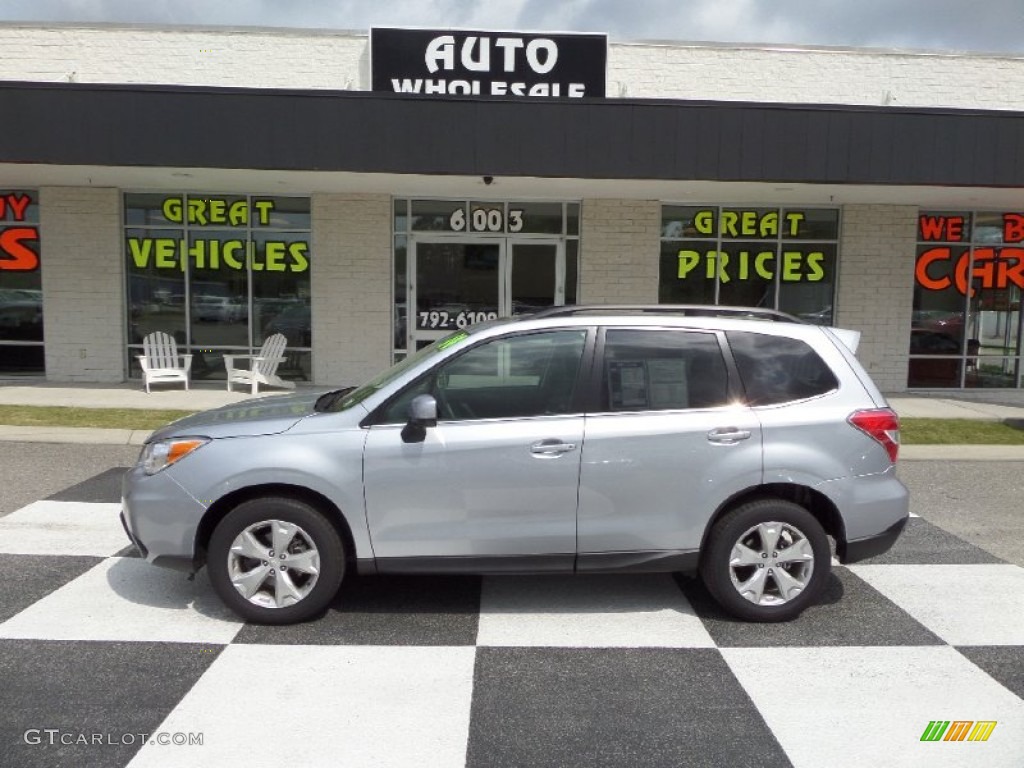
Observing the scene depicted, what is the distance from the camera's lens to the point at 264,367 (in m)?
13.4

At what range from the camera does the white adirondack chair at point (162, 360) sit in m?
13.1

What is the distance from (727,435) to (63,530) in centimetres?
489

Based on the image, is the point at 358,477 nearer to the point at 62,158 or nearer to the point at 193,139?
the point at 193,139

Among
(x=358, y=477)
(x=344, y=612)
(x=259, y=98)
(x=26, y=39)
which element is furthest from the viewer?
(x=26, y=39)

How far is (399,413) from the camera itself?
4465 millimetres

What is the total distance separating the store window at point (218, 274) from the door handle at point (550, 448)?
410 inches

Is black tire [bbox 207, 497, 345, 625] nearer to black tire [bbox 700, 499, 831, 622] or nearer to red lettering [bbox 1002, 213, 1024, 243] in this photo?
black tire [bbox 700, 499, 831, 622]

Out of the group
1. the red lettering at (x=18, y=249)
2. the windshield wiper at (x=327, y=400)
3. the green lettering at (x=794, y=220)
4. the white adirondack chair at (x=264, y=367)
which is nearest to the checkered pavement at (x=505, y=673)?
the windshield wiper at (x=327, y=400)

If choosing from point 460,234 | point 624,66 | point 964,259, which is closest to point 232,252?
point 460,234

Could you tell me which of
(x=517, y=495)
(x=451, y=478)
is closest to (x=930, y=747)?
(x=517, y=495)

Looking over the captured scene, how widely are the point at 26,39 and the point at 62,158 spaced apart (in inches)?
171

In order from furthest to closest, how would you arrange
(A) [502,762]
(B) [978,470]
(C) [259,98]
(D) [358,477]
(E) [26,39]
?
(E) [26,39] → (C) [259,98] → (B) [978,470] → (D) [358,477] → (A) [502,762]

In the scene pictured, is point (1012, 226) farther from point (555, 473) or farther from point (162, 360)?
point (162, 360)

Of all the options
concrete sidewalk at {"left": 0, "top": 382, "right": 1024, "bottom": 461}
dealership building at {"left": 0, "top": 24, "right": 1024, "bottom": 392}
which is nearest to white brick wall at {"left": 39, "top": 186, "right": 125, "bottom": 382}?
dealership building at {"left": 0, "top": 24, "right": 1024, "bottom": 392}
